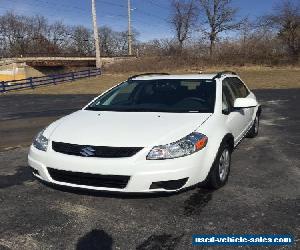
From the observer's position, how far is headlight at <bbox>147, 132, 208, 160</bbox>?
3629 millimetres

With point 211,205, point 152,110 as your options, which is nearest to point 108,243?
point 211,205

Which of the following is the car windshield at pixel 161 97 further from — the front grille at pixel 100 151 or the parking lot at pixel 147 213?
the front grille at pixel 100 151

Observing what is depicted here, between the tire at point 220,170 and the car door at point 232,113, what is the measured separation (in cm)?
41

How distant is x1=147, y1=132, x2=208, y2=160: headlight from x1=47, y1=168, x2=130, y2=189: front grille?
380 millimetres

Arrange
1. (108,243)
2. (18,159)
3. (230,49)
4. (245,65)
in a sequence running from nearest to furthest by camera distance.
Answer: (108,243) → (18,159) → (245,65) → (230,49)

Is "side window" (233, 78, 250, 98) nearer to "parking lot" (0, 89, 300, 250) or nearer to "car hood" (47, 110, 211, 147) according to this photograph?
"parking lot" (0, 89, 300, 250)

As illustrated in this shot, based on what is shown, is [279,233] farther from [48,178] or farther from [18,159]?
[18,159]

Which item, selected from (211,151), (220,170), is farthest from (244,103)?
(211,151)

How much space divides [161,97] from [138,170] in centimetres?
184

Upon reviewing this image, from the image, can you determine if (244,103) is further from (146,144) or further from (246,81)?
(246,81)

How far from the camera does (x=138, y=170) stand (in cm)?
356

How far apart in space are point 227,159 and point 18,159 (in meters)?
3.75

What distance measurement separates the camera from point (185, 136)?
151 inches

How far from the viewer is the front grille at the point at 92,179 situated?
362 centimetres
